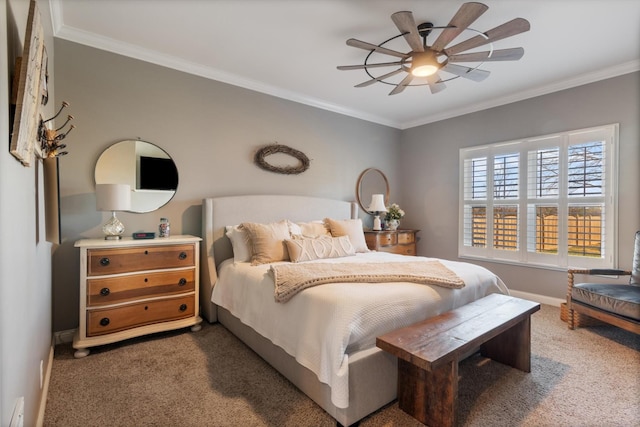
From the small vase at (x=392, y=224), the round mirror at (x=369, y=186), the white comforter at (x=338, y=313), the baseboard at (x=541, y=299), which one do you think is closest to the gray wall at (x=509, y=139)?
the baseboard at (x=541, y=299)

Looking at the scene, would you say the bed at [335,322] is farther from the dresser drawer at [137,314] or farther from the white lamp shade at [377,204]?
the white lamp shade at [377,204]

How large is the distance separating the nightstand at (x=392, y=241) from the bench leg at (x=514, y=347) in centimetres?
208

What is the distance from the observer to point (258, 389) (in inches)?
79.7

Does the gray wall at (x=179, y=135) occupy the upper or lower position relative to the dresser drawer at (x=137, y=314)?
upper

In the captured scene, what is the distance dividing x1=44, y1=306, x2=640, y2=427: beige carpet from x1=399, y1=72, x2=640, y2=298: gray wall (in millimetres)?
1269

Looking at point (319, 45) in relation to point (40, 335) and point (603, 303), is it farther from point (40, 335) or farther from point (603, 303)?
point (603, 303)

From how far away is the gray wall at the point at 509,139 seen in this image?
325cm

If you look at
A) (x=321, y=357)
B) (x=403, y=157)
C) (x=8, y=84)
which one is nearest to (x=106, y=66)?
(x=8, y=84)

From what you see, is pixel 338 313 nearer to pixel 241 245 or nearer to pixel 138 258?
pixel 241 245

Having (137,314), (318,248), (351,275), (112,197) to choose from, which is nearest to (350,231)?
(318,248)

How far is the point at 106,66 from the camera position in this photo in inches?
112

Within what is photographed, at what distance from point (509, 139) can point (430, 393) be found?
3.66 metres

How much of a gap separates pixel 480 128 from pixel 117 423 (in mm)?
4933

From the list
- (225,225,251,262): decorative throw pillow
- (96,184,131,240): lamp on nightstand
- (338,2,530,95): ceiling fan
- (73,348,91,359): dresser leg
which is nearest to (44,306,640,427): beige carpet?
(73,348,91,359): dresser leg
